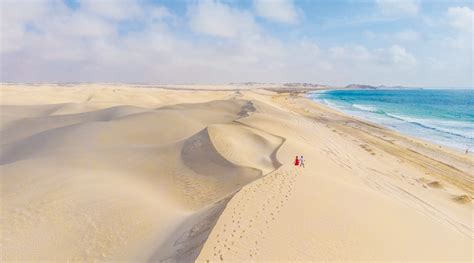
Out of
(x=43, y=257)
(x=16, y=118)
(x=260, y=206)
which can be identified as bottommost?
(x=43, y=257)

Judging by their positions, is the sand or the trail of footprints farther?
the sand

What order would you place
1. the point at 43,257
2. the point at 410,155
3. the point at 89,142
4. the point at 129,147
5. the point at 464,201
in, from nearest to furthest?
the point at 43,257 → the point at 464,201 → the point at 129,147 → the point at 89,142 → the point at 410,155

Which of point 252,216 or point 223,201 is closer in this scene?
point 252,216

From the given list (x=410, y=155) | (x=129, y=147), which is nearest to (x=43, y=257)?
(x=129, y=147)

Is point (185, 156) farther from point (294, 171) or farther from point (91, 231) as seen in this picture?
point (91, 231)

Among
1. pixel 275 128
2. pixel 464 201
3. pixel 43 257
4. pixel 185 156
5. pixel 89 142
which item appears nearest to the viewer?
pixel 43 257
